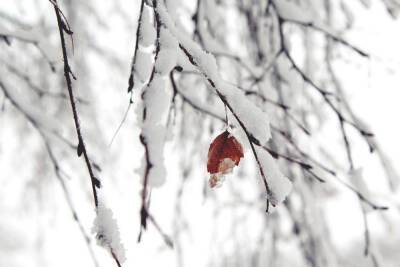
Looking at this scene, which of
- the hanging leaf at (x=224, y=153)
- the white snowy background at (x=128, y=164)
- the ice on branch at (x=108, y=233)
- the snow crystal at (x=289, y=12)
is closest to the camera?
the ice on branch at (x=108, y=233)

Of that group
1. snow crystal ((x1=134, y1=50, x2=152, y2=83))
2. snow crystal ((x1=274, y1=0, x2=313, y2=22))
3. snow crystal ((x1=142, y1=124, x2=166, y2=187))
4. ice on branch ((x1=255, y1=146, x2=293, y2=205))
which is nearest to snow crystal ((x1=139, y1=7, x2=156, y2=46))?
snow crystal ((x1=134, y1=50, x2=152, y2=83))

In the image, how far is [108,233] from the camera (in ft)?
2.53

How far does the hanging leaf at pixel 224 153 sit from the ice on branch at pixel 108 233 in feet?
0.60

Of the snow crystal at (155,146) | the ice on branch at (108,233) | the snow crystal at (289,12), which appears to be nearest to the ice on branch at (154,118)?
the snow crystal at (155,146)

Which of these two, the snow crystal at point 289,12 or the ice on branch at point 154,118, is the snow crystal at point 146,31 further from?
the snow crystal at point 289,12

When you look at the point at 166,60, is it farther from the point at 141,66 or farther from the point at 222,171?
the point at 222,171

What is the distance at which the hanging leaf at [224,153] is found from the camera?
869 mm

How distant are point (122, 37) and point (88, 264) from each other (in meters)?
3.96

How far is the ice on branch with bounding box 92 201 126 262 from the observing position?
0.77 m

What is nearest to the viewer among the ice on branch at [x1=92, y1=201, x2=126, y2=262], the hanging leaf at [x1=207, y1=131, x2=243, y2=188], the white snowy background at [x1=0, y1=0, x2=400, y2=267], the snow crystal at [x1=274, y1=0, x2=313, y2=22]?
the ice on branch at [x1=92, y1=201, x2=126, y2=262]

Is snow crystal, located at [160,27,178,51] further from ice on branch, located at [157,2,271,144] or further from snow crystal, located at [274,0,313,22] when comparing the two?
snow crystal, located at [274,0,313,22]

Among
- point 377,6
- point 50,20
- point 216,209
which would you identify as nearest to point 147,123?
point 377,6

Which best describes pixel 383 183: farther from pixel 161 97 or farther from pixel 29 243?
pixel 161 97

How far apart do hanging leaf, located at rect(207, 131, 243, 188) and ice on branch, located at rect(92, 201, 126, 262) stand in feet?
0.60
